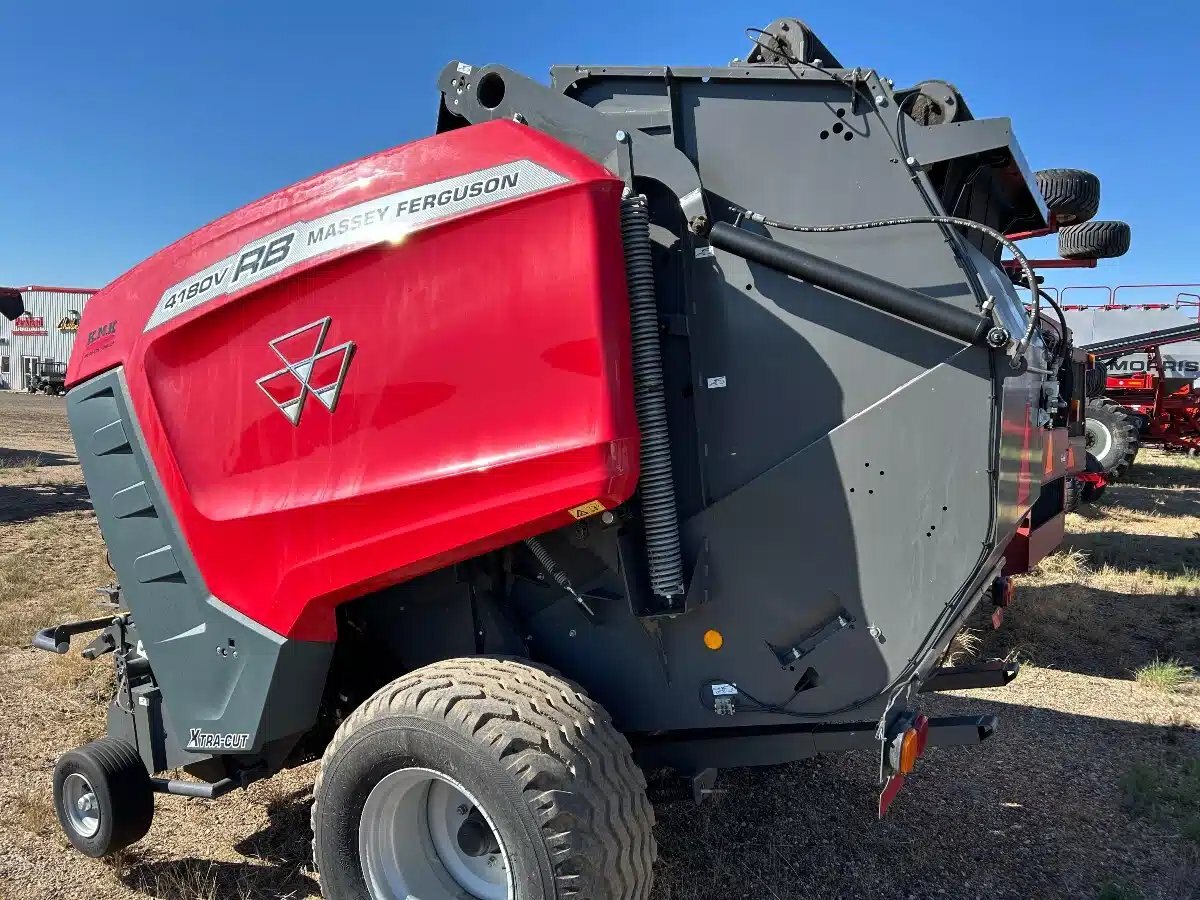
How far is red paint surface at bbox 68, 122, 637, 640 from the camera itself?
8.20 feet

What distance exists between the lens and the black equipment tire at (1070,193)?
4.18m

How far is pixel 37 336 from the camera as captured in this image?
130ft

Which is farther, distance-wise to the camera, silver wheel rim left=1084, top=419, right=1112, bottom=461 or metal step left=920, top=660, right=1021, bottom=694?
silver wheel rim left=1084, top=419, right=1112, bottom=461

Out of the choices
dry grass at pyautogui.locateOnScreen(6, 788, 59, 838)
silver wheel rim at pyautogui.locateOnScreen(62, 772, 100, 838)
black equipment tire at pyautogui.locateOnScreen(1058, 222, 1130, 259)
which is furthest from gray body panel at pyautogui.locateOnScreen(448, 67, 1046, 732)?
black equipment tire at pyautogui.locateOnScreen(1058, 222, 1130, 259)

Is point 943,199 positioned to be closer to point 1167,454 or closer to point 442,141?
point 442,141

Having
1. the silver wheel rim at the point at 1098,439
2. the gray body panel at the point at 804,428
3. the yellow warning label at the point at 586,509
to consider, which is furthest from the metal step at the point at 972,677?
the silver wheel rim at the point at 1098,439

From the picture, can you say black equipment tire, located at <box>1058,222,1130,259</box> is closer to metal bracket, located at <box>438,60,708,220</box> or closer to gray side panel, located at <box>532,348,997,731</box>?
gray side panel, located at <box>532,348,997,731</box>

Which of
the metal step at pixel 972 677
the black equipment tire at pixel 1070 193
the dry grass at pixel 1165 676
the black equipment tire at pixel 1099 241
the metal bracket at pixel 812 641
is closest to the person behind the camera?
the metal bracket at pixel 812 641

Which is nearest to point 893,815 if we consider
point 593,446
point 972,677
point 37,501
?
point 972,677

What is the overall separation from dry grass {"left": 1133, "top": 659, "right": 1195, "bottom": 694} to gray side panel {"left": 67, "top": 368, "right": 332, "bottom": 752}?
4957 millimetres

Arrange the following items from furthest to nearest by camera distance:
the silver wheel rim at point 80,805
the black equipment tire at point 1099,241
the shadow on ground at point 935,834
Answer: the black equipment tire at point 1099,241 < the silver wheel rim at point 80,805 < the shadow on ground at point 935,834

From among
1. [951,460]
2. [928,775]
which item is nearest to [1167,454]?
[928,775]

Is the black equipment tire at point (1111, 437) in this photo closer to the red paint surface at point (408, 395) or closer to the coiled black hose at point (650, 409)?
the coiled black hose at point (650, 409)

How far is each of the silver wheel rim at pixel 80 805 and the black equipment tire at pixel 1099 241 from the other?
5.45 m
